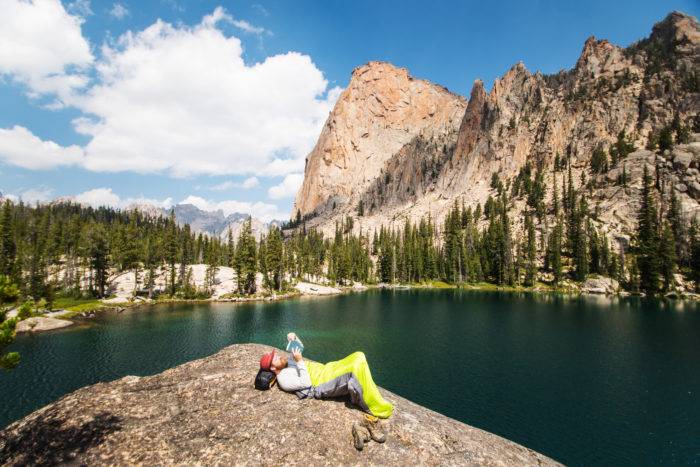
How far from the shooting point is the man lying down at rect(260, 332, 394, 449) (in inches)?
522

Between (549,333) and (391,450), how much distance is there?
6031 cm

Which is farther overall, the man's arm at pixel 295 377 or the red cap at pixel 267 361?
the red cap at pixel 267 361

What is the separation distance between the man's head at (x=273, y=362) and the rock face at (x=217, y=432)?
0.84 metres

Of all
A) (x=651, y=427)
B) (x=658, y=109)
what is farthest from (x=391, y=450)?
(x=658, y=109)

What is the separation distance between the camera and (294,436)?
39.4 feet

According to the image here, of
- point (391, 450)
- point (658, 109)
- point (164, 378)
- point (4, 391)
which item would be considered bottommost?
point (4, 391)

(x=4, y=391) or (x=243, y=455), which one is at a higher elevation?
(x=243, y=455)

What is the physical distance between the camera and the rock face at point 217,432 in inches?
437

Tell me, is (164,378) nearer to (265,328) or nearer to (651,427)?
(651,427)

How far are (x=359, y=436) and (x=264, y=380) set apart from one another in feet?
14.2

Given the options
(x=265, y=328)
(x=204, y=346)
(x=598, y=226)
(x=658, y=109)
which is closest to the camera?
(x=204, y=346)

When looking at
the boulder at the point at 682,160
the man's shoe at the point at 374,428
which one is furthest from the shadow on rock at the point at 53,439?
the boulder at the point at 682,160

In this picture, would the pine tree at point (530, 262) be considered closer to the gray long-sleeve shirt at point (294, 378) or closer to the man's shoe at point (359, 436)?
the gray long-sleeve shirt at point (294, 378)

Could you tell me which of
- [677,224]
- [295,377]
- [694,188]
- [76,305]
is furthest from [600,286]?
[76,305]
